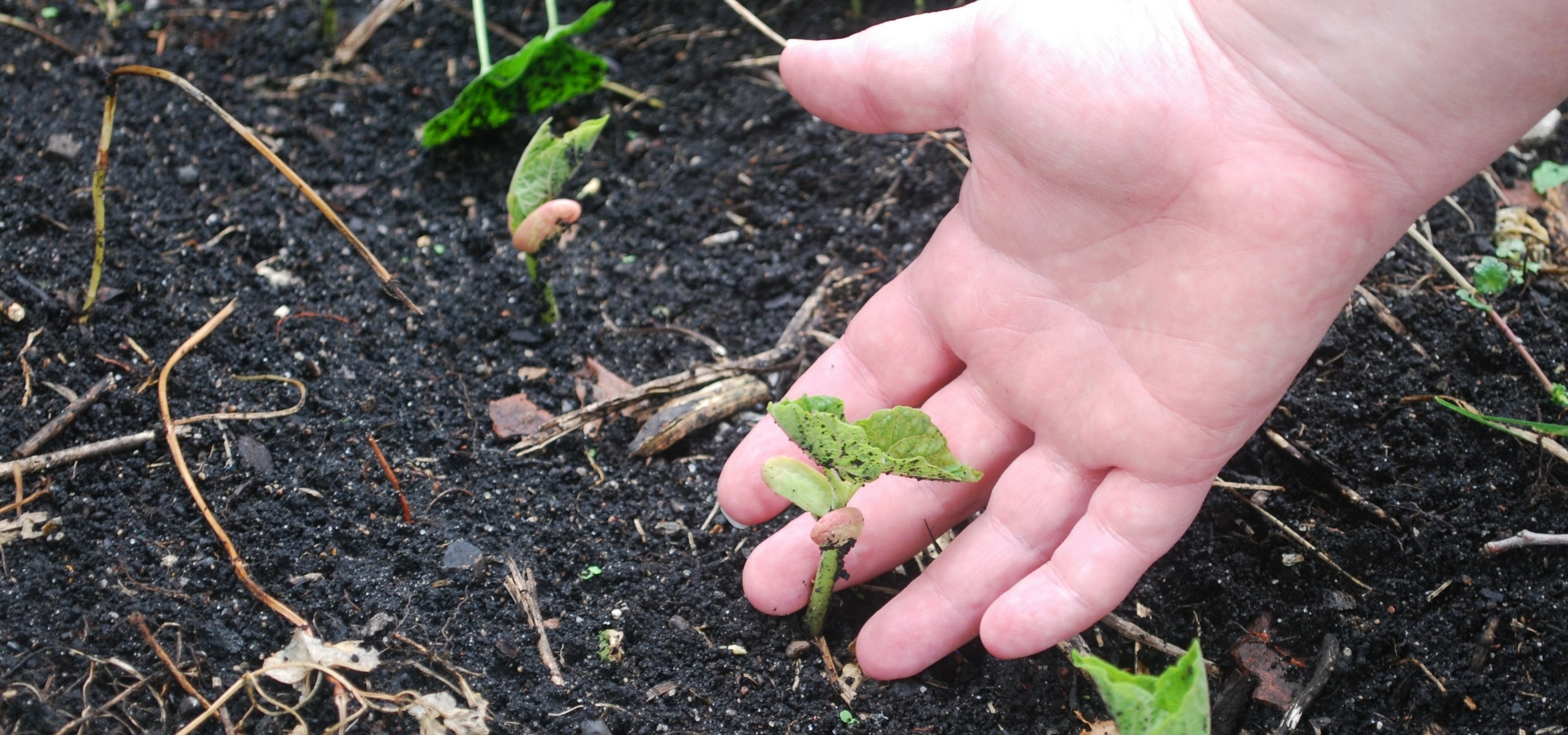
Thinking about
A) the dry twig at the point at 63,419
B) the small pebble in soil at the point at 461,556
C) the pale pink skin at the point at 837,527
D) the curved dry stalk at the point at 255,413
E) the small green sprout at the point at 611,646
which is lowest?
the small green sprout at the point at 611,646

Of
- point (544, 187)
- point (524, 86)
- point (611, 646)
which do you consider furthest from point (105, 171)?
point (611, 646)

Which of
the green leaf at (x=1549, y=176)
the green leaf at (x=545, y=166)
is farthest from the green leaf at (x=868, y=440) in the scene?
the green leaf at (x=1549, y=176)

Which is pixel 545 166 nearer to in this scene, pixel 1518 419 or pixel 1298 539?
pixel 1298 539

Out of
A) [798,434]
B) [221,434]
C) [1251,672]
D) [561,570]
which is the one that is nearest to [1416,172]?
[1251,672]

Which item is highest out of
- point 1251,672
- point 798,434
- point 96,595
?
point 798,434

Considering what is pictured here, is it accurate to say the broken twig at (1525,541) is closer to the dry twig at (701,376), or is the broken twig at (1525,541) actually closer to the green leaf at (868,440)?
the green leaf at (868,440)

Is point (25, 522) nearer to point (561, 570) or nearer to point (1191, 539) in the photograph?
point (561, 570)
